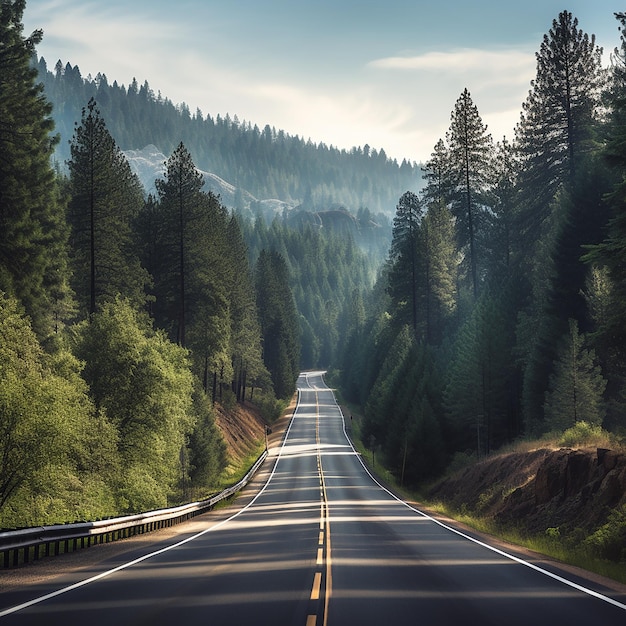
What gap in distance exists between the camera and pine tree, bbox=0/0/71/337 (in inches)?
1503

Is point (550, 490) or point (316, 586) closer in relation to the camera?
point (316, 586)

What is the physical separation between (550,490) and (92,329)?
23.5m

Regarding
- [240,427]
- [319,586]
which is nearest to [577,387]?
[319,586]

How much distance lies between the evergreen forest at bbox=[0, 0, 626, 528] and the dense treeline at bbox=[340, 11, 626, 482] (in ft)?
0.58

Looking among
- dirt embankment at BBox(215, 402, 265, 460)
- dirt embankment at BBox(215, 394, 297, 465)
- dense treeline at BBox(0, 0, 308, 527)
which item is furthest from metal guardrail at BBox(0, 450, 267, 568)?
dirt embankment at BBox(215, 402, 265, 460)

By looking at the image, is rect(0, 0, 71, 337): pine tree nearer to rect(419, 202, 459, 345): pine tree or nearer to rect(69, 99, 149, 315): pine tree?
rect(69, 99, 149, 315): pine tree

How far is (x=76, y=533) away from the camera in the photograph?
2180 centimetres

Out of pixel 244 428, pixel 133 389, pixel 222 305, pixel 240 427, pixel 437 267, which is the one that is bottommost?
pixel 244 428

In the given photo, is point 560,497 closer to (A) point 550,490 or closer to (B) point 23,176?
(A) point 550,490

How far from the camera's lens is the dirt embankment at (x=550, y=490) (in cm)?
2562

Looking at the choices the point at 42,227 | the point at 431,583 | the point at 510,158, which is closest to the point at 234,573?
the point at 431,583

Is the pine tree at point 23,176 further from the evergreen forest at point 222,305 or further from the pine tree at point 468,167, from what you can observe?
the pine tree at point 468,167

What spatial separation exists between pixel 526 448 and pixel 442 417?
24708 mm

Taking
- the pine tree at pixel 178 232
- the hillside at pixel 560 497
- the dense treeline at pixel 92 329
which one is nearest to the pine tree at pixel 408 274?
the dense treeline at pixel 92 329
